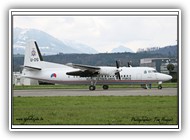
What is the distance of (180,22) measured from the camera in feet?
26.2

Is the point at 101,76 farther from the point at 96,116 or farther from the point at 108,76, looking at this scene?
the point at 96,116

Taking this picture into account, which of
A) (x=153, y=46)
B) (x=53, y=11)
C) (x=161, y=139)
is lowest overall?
(x=161, y=139)

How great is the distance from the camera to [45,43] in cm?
948

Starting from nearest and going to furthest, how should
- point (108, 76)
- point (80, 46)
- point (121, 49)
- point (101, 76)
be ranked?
1. point (80, 46)
2. point (121, 49)
3. point (108, 76)
4. point (101, 76)

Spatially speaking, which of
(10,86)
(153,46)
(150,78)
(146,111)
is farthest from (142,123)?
(150,78)

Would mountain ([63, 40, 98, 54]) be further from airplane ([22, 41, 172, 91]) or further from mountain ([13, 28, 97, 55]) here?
airplane ([22, 41, 172, 91])

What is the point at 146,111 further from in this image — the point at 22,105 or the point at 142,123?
the point at 22,105

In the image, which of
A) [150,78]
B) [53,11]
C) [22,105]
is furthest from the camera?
[150,78]

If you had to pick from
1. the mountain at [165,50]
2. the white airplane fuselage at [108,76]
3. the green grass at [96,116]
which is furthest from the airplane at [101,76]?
the green grass at [96,116]

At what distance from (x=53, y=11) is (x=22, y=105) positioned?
8.79 ft

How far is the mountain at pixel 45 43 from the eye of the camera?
8555 mm

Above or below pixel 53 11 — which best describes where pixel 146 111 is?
below

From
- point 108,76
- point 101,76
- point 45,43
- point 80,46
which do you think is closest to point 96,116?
point 80,46

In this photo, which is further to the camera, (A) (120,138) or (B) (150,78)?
(B) (150,78)
